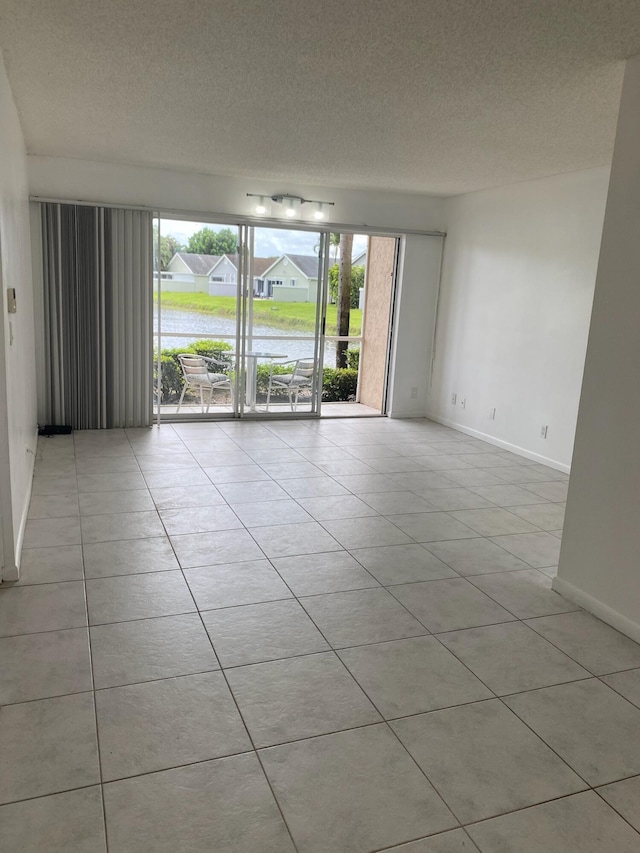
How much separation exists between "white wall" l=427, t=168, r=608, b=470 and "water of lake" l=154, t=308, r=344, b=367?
5.26 ft

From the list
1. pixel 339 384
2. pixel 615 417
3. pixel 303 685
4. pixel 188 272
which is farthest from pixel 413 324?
pixel 303 685

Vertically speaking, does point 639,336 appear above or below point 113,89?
below

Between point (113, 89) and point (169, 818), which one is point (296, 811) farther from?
point (113, 89)

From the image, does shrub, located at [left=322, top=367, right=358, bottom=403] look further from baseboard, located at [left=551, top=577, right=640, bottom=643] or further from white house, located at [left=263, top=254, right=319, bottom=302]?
baseboard, located at [left=551, top=577, right=640, bottom=643]

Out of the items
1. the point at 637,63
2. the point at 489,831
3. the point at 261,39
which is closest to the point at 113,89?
the point at 261,39

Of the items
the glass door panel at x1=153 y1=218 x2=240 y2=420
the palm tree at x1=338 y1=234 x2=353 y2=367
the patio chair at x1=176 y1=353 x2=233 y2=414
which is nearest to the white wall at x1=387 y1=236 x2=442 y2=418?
the palm tree at x1=338 y1=234 x2=353 y2=367

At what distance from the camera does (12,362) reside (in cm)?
331

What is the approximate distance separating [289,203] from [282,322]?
1.21 meters

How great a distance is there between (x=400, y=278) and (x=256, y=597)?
4.87 meters

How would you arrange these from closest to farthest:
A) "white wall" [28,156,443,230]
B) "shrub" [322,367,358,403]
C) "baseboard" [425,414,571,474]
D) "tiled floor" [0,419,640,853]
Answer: "tiled floor" [0,419,640,853] → "baseboard" [425,414,571,474] → "white wall" [28,156,443,230] → "shrub" [322,367,358,403]

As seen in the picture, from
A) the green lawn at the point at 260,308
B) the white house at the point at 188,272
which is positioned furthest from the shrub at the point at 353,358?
the white house at the point at 188,272

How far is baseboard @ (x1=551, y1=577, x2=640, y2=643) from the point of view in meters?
2.64

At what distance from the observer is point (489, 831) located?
164 cm

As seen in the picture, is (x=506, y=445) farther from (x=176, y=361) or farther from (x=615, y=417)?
(x=176, y=361)
